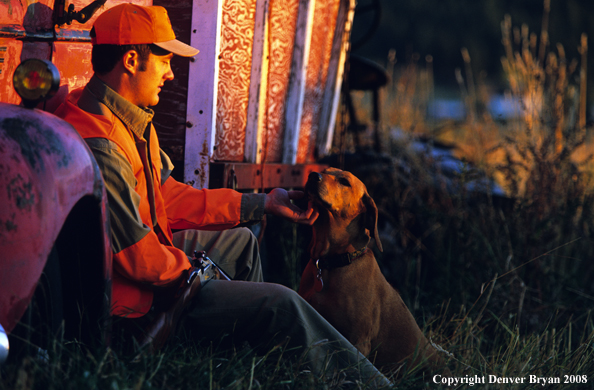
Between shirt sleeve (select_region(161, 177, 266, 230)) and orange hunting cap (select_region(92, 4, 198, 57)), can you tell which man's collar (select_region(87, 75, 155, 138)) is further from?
shirt sleeve (select_region(161, 177, 266, 230))

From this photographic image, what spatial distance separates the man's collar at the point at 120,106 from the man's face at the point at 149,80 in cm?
9

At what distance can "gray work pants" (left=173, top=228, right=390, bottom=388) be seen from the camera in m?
2.03

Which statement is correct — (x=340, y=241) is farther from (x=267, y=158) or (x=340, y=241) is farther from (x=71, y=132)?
(x=71, y=132)

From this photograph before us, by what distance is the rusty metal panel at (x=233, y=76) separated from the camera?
10.1 ft

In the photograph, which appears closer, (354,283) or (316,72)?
→ (354,283)

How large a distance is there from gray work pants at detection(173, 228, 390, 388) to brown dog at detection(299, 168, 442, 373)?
382 millimetres

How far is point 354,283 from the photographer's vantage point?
2.59 m

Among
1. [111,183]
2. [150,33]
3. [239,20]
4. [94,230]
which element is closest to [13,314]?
[94,230]

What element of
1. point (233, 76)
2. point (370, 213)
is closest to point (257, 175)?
point (233, 76)

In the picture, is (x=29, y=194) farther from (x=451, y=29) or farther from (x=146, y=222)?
(x=451, y=29)

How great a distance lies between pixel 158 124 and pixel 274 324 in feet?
4.93

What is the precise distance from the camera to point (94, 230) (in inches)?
65.7

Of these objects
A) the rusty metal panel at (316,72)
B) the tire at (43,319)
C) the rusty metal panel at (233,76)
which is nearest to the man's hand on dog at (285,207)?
the rusty metal panel at (233,76)

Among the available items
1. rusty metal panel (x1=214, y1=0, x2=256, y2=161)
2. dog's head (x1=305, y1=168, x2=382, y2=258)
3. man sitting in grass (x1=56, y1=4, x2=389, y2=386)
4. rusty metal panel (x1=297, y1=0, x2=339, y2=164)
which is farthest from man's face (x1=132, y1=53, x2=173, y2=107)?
Answer: rusty metal panel (x1=297, y1=0, x2=339, y2=164)
